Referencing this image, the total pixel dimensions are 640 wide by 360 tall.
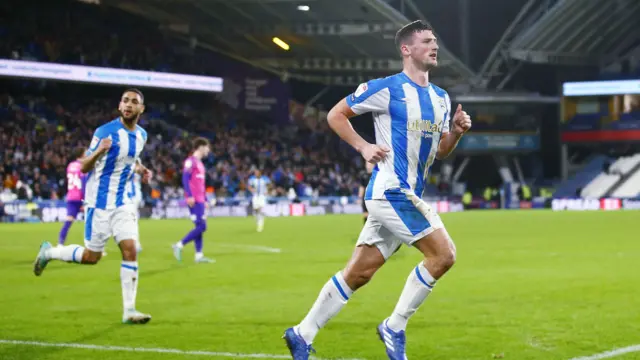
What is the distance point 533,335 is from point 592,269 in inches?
267

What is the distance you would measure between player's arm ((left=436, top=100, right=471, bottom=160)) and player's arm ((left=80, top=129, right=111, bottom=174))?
3438 mm

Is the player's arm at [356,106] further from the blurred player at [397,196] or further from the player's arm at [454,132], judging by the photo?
the player's arm at [454,132]

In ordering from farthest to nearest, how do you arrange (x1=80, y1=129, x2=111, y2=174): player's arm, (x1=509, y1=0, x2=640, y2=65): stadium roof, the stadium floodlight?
(x1=509, y1=0, x2=640, y2=65): stadium roof
the stadium floodlight
(x1=80, y1=129, x2=111, y2=174): player's arm

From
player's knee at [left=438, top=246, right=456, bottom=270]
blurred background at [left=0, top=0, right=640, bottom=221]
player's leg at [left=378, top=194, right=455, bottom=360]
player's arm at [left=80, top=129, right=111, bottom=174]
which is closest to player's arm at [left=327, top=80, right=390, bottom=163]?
player's leg at [left=378, top=194, right=455, bottom=360]

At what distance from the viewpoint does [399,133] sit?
21.9ft

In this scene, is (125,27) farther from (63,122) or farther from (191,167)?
(191,167)

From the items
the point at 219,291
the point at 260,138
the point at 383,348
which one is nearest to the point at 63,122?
the point at 260,138

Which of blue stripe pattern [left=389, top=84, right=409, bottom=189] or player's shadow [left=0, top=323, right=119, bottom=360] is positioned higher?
blue stripe pattern [left=389, top=84, right=409, bottom=189]

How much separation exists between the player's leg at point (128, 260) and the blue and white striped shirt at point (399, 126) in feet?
11.5

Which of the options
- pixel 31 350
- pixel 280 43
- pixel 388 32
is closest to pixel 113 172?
pixel 31 350

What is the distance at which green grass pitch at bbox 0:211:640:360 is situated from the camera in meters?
7.71

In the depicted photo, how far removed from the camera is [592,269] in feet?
47.4

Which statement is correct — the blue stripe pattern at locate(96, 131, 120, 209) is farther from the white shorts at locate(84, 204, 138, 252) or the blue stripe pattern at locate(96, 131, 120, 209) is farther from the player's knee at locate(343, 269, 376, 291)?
the player's knee at locate(343, 269, 376, 291)

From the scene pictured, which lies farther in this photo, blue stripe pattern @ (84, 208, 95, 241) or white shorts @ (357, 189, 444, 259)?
blue stripe pattern @ (84, 208, 95, 241)
